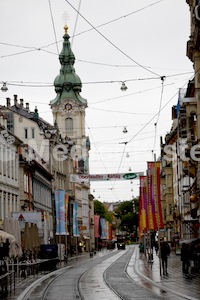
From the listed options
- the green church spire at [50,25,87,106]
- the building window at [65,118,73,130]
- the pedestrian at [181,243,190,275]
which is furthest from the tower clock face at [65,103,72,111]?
the pedestrian at [181,243,190,275]

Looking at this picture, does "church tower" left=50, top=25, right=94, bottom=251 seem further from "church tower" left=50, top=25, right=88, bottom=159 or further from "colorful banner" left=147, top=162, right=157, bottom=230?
"colorful banner" left=147, top=162, right=157, bottom=230

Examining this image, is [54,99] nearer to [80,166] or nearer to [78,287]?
[80,166]

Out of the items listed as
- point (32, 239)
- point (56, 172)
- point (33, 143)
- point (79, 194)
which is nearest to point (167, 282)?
point (32, 239)

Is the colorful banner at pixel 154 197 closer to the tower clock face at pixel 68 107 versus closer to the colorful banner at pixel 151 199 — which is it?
the colorful banner at pixel 151 199

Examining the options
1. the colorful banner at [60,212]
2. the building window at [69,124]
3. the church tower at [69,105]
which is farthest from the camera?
the building window at [69,124]

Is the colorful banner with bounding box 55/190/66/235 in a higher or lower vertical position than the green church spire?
lower

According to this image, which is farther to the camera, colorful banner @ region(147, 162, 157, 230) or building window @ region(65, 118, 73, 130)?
building window @ region(65, 118, 73, 130)

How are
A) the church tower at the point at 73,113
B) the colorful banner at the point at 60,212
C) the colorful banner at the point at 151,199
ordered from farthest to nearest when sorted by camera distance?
1. the church tower at the point at 73,113
2. the colorful banner at the point at 60,212
3. the colorful banner at the point at 151,199

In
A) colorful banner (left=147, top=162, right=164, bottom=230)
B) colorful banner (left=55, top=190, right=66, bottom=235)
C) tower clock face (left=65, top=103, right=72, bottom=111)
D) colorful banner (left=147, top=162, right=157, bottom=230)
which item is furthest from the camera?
tower clock face (left=65, top=103, right=72, bottom=111)

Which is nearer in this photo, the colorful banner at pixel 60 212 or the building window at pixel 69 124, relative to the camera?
the colorful banner at pixel 60 212

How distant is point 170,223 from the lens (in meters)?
112

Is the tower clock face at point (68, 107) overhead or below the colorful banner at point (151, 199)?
overhead

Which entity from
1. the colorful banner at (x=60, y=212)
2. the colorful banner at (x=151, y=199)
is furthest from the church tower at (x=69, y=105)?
the colorful banner at (x=151, y=199)

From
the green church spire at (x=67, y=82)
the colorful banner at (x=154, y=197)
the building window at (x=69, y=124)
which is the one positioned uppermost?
the green church spire at (x=67, y=82)
